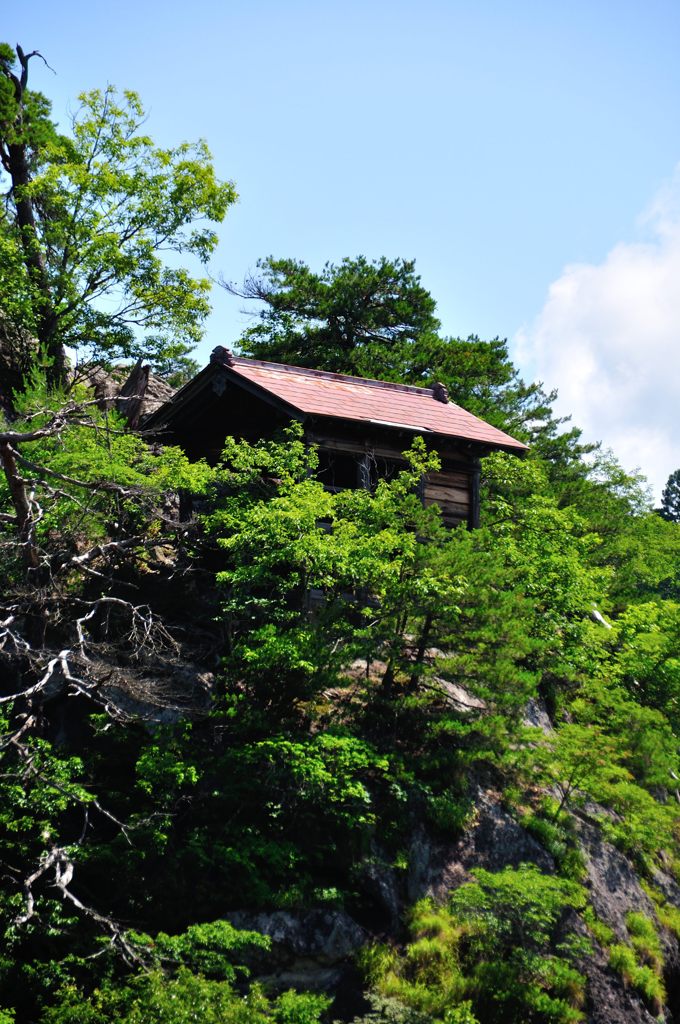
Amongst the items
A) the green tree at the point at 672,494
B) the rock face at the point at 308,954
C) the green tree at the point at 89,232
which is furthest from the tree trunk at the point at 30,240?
the green tree at the point at 672,494

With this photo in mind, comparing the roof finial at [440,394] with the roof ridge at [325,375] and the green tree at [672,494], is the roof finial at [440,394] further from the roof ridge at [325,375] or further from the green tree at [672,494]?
the green tree at [672,494]

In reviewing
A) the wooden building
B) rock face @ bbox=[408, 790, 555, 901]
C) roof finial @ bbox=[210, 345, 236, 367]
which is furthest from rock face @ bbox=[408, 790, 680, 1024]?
roof finial @ bbox=[210, 345, 236, 367]

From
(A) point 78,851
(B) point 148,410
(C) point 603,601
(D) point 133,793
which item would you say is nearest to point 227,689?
(D) point 133,793

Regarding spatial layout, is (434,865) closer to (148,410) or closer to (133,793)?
(133,793)

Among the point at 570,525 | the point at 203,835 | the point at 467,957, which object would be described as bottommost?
the point at 467,957

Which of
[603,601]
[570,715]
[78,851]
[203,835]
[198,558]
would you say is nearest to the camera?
[78,851]

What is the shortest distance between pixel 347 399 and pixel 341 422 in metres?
1.34

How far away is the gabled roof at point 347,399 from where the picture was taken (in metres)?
17.7

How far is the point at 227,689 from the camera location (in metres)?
14.8

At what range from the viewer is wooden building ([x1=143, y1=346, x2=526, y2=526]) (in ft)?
58.7

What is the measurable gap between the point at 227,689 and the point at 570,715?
7.63 m

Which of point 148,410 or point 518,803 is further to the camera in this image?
point 148,410

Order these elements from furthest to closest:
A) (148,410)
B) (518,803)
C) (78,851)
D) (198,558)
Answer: (148,410) < (198,558) < (518,803) < (78,851)

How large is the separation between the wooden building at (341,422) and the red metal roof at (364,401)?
3cm
